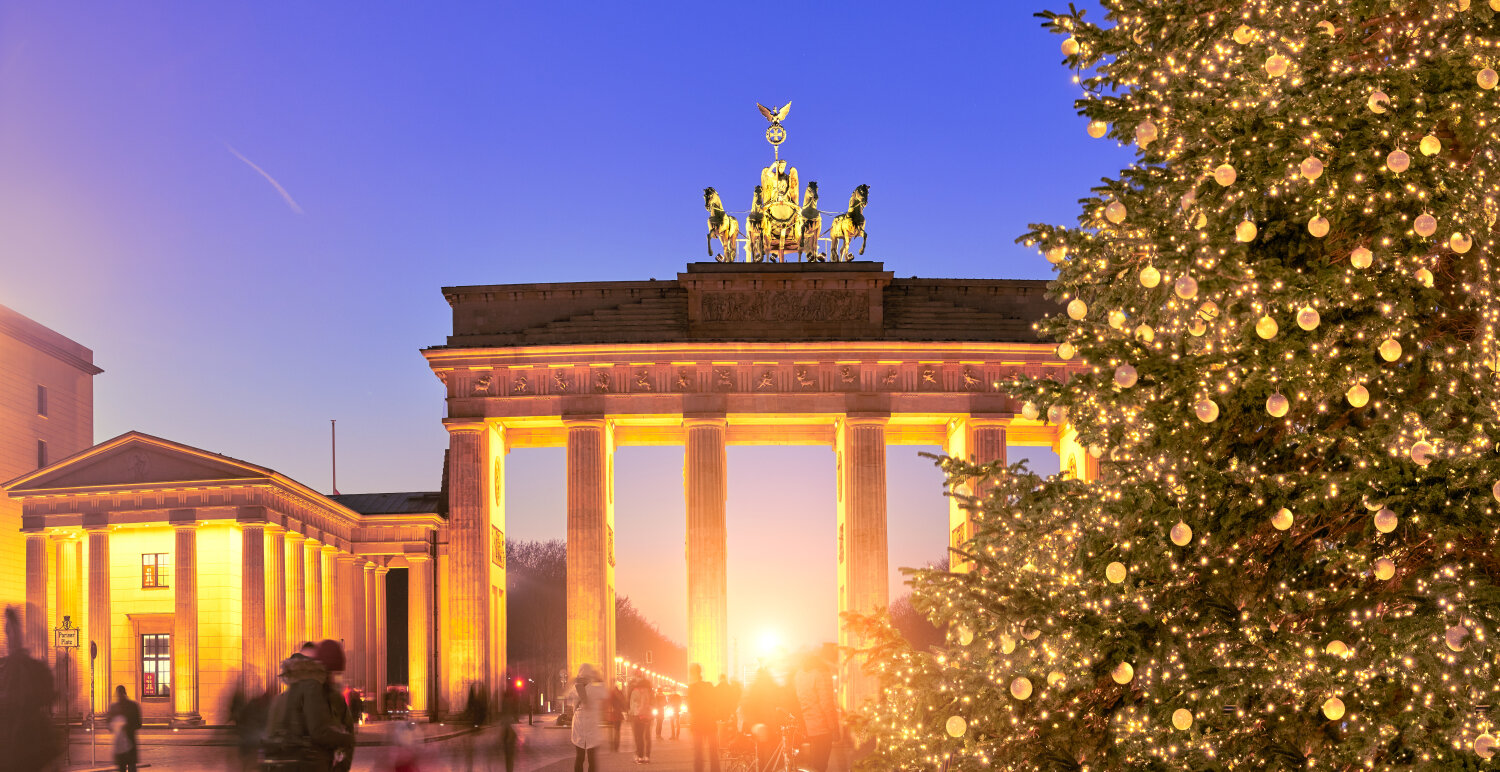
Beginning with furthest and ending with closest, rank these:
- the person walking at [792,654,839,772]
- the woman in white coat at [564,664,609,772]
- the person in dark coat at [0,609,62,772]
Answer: the woman in white coat at [564,664,609,772]
the person walking at [792,654,839,772]
the person in dark coat at [0,609,62,772]

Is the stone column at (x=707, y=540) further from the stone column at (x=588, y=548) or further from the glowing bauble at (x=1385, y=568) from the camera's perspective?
the glowing bauble at (x=1385, y=568)

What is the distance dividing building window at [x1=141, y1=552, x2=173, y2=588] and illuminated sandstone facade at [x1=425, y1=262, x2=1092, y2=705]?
10.3 meters

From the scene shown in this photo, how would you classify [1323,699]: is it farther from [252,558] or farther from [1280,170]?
[252,558]

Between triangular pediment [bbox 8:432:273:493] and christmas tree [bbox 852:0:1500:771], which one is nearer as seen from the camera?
christmas tree [bbox 852:0:1500:771]

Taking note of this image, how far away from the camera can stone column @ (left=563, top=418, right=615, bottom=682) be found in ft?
152

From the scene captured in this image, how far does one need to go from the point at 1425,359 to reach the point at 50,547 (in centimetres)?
4837

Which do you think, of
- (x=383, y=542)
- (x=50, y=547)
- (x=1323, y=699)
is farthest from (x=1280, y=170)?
(x=383, y=542)

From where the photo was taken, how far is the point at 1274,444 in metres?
7.88

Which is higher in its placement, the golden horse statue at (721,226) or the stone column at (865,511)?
the golden horse statue at (721,226)

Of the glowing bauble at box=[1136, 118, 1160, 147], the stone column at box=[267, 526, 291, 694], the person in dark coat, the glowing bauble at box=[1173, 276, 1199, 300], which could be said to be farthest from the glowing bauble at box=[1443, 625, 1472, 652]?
the stone column at box=[267, 526, 291, 694]

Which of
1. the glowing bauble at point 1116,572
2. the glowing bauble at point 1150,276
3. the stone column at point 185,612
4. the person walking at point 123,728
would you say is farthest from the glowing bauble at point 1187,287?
the stone column at point 185,612

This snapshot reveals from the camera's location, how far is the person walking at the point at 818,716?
57.3 ft

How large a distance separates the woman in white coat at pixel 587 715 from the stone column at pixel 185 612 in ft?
103

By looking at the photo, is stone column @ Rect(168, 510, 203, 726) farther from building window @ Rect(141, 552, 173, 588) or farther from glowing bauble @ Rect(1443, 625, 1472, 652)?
glowing bauble @ Rect(1443, 625, 1472, 652)
